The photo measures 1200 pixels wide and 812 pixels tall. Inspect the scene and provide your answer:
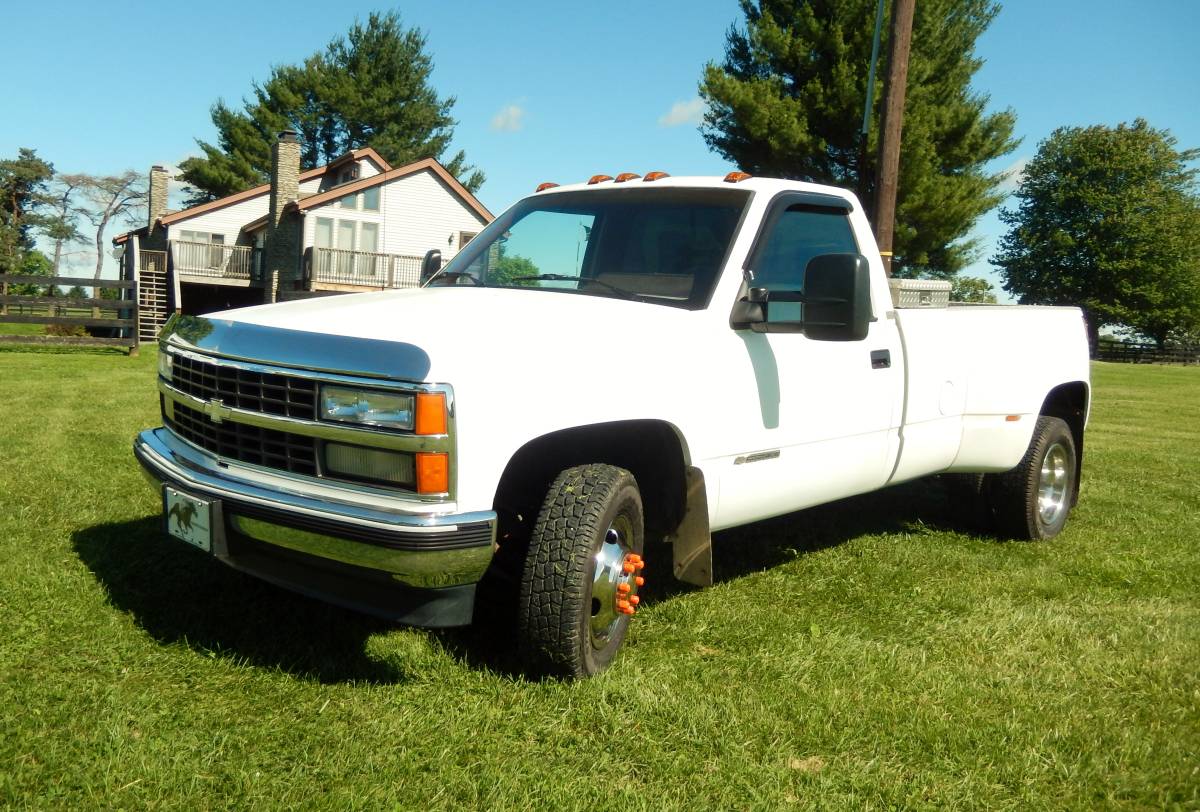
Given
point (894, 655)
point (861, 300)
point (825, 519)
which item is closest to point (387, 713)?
point (894, 655)

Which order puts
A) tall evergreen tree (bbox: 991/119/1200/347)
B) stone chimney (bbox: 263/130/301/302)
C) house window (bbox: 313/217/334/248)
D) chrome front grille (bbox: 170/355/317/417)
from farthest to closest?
tall evergreen tree (bbox: 991/119/1200/347), house window (bbox: 313/217/334/248), stone chimney (bbox: 263/130/301/302), chrome front grille (bbox: 170/355/317/417)

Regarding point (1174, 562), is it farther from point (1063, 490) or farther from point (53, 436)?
point (53, 436)

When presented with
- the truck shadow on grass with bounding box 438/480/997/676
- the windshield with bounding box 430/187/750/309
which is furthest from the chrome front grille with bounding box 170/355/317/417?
the windshield with bounding box 430/187/750/309

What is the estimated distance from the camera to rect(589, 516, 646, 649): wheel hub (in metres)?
3.57

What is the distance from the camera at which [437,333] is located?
3.17 meters

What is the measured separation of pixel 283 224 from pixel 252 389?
3522 centimetres

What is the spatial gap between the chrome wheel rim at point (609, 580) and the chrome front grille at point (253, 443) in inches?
41.3

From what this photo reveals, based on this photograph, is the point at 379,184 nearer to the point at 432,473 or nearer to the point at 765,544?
the point at 765,544

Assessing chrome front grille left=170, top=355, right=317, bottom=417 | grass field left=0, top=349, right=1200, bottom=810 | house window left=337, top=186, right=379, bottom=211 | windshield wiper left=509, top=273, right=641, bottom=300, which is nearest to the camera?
grass field left=0, top=349, right=1200, bottom=810

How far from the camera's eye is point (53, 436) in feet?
26.8

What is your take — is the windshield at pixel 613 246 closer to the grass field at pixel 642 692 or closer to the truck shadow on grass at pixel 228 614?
the grass field at pixel 642 692

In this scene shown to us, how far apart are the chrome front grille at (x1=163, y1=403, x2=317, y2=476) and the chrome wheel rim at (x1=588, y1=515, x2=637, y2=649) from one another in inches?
41.3

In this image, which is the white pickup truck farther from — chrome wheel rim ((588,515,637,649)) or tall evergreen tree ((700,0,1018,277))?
tall evergreen tree ((700,0,1018,277))

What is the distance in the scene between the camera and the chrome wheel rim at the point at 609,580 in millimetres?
3557
